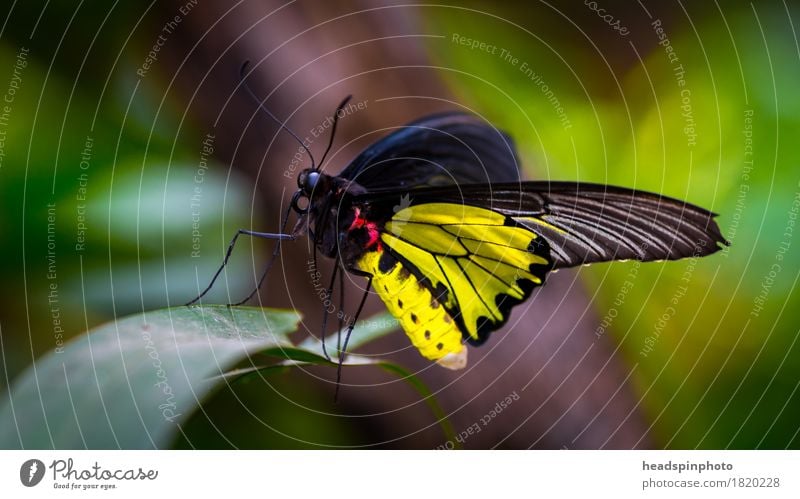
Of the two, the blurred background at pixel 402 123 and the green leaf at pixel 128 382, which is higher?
the blurred background at pixel 402 123

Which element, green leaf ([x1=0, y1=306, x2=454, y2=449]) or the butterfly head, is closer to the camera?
green leaf ([x1=0, y1=306, x2=454, y2=449])

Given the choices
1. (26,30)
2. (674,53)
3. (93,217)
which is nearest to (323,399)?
(93,217)

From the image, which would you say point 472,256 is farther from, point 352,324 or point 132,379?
point 132,379

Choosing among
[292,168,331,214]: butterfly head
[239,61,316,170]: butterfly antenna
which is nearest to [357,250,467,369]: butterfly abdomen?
[292,168,331,214]: butterfly head

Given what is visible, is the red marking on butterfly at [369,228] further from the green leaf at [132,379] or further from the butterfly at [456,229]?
the green leaf at [132,379]

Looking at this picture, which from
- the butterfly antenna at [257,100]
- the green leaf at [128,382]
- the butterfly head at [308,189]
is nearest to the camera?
the green leaf at [128,382]
